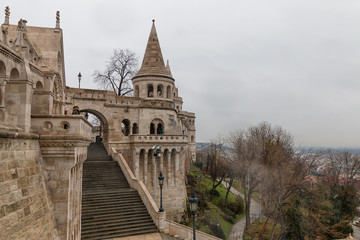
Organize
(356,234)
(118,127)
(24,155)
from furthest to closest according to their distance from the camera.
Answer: (356,234)
(118,127)
(24,155)

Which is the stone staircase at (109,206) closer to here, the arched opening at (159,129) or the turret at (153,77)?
the arched opening at (159,129)

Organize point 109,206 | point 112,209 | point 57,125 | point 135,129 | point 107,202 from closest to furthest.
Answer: point 57,125 → point 112,209 → point 109,206 → point 107,202 → point 135,129

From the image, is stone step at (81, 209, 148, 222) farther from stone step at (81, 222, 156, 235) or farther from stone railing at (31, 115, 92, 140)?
stone railing at (31, 115, 92, 140)

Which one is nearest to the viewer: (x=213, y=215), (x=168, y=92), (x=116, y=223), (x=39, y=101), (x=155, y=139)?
(x=39, y=101)

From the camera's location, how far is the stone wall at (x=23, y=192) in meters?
5.38

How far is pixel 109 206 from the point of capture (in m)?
15.5

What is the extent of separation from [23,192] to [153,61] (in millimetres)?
23037

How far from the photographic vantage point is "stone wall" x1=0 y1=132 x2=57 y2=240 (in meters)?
5.38

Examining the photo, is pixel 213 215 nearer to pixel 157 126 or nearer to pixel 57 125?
pixel 157 126

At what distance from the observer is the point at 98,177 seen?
18578mm

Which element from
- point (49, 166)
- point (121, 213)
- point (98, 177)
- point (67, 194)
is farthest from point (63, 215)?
point (98, 177)

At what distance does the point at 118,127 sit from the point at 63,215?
16.7 metres

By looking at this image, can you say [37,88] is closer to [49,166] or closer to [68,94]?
[49,166]

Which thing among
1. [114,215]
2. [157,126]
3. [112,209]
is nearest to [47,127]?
[114,215]
